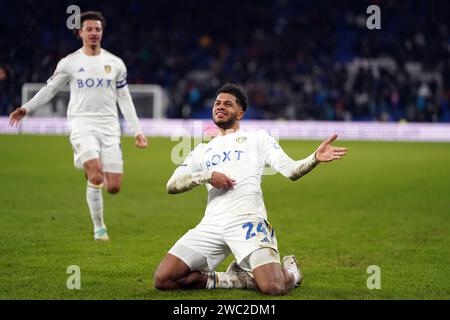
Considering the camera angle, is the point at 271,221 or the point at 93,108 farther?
the point at 271,221

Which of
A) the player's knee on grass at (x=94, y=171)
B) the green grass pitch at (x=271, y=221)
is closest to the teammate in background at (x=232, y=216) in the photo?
the green grass pitch at (x=271, y=221)

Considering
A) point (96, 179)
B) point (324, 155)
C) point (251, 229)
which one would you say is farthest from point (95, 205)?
point (324, 155)

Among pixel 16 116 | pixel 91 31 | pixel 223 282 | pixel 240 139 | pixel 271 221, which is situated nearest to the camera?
pixel 223 282

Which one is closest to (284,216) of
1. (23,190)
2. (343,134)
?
(23,190)

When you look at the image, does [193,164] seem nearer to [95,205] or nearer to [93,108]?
[95,205]

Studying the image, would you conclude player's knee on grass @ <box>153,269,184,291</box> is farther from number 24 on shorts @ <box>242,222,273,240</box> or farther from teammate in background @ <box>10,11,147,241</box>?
teammate in background @ <box>10,11,147,241</box>

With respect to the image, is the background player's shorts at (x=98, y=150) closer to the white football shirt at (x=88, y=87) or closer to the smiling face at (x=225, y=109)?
the white football shirt at (x=88, y=87)

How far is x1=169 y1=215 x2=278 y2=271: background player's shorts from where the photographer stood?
6715 mm

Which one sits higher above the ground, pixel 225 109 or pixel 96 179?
pixel 225 109

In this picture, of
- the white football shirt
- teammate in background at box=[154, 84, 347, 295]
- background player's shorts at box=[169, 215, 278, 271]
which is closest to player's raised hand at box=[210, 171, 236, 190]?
teammate in background at box=[154, 84, 347, 295]

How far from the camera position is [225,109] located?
275 inches

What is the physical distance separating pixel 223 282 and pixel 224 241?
382mm

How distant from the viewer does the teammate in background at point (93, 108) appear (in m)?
9.80

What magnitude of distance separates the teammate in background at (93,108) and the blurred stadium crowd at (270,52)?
74.5 feet
